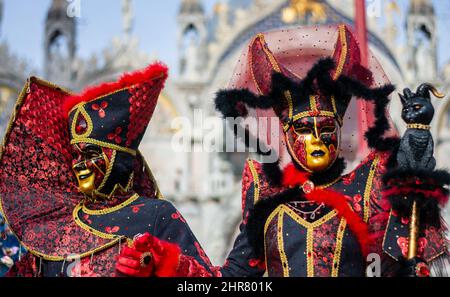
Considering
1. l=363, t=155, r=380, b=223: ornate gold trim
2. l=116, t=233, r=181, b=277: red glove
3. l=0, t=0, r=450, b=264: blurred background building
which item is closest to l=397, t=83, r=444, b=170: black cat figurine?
l=363, t=155, r=380, b=223: ornate gold trim

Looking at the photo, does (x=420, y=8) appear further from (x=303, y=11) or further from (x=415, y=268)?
(x=415, y=268)

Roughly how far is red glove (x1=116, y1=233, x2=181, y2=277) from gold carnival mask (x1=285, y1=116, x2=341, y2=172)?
2.35 ft

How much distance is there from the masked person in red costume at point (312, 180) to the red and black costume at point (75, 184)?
361 millimetres

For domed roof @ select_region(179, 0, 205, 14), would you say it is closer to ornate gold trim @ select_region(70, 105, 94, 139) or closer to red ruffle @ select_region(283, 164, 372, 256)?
ornate gold trim @ select_region(70, 105, 94, 139)

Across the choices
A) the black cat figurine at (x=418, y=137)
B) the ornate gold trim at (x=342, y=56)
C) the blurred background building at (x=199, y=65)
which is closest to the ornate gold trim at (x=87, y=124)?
the ornate gold trim at (x=342, y=56)

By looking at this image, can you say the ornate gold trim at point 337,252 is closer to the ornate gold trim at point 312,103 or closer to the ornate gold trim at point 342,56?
the ornate gold trim at point 312,103

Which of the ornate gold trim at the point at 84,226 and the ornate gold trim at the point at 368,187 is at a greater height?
the ornate gold trim at the point at 368,187

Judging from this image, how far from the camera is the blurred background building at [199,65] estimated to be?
15.0 metres

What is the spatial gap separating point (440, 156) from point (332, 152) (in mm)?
11898

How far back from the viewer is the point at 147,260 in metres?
3.45

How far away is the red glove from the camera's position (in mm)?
3438

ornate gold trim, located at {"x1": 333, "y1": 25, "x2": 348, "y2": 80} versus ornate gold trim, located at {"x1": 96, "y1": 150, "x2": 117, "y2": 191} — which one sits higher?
ornate gold trim, located at {"x1": 333, "y1": 25, "x2": 348, "y2": 80}
